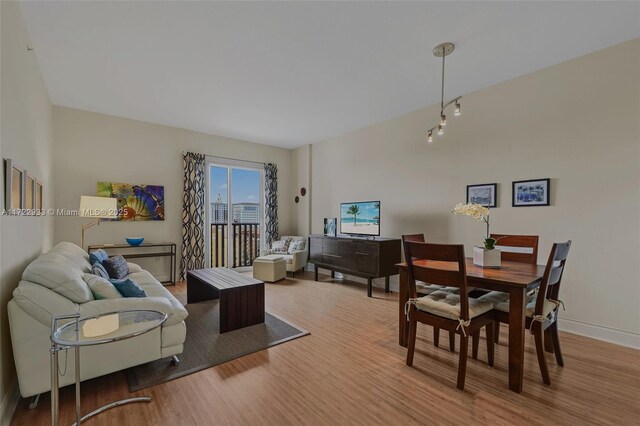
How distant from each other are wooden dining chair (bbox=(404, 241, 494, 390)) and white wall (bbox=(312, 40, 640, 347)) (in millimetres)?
1510

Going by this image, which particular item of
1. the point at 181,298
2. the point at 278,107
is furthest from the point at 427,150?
the point at 181,298

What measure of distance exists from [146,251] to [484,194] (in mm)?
5201

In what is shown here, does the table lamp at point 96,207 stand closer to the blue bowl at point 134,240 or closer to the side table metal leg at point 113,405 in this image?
the blue bowl at point 134,240

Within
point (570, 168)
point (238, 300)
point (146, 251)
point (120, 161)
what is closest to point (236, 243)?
point (146, 251)

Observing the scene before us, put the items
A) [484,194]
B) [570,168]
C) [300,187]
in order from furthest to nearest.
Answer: [300,187], [484,194], [570,168]

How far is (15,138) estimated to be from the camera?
200 centimetres

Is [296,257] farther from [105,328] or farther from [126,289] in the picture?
[105,328]

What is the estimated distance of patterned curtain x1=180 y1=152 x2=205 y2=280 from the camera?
5062 millimetres

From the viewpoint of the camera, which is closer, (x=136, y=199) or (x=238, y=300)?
(x=238, y=300)

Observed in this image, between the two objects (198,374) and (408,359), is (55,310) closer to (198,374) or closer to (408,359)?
(198,374)

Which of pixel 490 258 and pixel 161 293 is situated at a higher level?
pixel 490 258

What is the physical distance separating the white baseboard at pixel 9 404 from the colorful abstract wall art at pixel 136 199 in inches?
123

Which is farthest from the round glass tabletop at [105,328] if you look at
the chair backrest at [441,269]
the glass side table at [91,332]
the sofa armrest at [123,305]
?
the chair backrest at [441,269]

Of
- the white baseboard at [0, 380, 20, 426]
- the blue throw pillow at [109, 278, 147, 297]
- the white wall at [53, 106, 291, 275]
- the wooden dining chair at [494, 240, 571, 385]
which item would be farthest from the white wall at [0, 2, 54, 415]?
the wooden dining chair at [494, 240, 571, 385]
